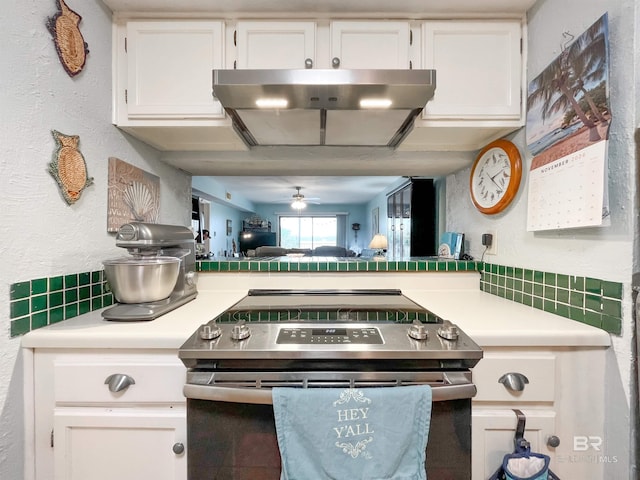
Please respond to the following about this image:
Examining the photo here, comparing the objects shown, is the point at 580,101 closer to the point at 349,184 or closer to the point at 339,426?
the point at 339,426

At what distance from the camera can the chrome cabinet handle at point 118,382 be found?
79 cm

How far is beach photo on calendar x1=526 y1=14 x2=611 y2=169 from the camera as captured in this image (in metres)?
0.80

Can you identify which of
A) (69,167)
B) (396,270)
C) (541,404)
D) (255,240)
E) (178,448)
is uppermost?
(69,167)

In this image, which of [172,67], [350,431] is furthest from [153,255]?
[350,431]

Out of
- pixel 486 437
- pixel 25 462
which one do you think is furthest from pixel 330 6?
pixel 25 462

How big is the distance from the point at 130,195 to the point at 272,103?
29.4 inches

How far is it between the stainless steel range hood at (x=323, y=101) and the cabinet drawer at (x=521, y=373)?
84cm

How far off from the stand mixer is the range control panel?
477 millimetres

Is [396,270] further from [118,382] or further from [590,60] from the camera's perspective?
[118,382]

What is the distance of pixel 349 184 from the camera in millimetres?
5012

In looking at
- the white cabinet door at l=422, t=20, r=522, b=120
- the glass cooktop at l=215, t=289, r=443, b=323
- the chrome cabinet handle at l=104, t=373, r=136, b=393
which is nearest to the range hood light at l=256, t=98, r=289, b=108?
the white cabinet door at l=422, t=20, r=522, b=120

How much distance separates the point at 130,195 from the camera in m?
1.23

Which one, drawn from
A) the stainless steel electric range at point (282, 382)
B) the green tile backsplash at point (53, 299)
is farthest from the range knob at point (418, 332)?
the green tile backsplash at point (53, 299)

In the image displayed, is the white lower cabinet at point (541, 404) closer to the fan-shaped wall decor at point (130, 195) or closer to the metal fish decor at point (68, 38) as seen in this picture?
the fan-shaped wall decor at point (130, 195)
